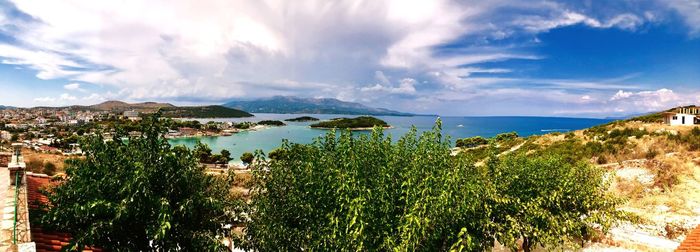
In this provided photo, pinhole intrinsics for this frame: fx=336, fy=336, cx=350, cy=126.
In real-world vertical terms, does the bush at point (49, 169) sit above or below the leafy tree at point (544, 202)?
below

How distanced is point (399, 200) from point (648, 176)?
2672cm

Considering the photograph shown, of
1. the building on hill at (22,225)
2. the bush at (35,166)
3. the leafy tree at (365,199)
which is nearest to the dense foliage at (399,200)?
the leafy tree at (365,199)

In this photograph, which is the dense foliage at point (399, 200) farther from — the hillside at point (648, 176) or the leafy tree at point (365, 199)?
the hillside at point (648, 176)

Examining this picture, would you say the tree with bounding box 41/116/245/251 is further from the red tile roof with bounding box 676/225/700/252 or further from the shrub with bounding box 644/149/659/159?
the shrub with bounding box 644/149/659/159

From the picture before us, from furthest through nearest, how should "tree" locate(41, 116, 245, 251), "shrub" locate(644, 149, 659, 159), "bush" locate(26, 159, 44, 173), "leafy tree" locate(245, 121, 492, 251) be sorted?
1. "shrub" locate(644, 149, 659, 159)
2. "bush" locate(26, 159, 44, 173)
3. "leafy tree" locate(245, 121, 492, 251)
4. "tree" locate(41, 116, 245, 251)

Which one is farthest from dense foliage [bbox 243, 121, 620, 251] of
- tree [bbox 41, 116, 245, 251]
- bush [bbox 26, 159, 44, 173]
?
bush [bbox 26, 159, 44, 173]

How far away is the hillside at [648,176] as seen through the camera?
714 inches

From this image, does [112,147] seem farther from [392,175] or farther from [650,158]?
[650,158]

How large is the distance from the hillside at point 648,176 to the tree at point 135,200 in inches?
415

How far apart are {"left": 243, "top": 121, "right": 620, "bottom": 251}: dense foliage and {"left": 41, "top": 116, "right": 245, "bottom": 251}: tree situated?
2.40 m

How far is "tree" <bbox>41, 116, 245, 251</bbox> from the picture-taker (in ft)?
26.8

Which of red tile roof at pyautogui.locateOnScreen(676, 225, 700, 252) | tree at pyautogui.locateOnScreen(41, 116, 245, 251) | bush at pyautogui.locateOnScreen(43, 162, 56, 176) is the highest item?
tree at pyautogui.locateOnScreen(41, 116, 245, 251)

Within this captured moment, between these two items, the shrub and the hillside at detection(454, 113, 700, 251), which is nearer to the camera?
the hillside at detection(454, 113, 700, 251)

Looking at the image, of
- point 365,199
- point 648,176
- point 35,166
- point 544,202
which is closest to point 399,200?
point 365,199
